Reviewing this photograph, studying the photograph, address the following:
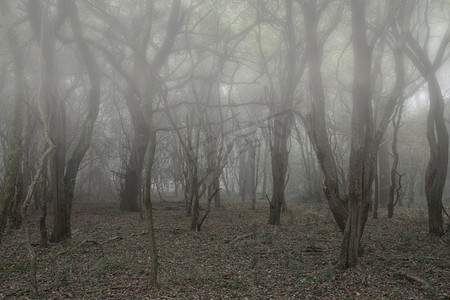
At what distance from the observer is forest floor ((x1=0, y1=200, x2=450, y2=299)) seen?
15.9 ft

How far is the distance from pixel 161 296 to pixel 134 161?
32.7 ft

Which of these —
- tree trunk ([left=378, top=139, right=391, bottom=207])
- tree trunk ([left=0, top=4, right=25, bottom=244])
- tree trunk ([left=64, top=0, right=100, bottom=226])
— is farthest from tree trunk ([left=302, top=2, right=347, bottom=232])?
tree trunk ([left=378, top=139, right=391, bottom=207])

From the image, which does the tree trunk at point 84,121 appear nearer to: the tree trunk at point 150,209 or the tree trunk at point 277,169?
the tree trunk at point 150,209

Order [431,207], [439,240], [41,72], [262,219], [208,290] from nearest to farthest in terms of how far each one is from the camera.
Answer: [208,290]
[41,72]
[439,240]
[431,207]
[262,219]

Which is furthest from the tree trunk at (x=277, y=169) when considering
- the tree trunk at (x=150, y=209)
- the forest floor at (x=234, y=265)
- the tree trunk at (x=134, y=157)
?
the tree trunk at (x=134, y=157)

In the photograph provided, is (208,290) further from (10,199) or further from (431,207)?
(431,207)

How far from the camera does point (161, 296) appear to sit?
4.65 metres

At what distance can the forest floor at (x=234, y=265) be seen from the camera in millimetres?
4832

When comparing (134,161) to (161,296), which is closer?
(161,296)

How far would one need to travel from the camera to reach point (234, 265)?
621 cm

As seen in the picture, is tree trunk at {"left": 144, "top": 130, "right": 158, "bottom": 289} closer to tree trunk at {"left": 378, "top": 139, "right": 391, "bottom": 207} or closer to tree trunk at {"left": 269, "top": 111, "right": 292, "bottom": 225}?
tree trunk at {"left": 269, "top": 111, "right": 292, "bottom": 225}

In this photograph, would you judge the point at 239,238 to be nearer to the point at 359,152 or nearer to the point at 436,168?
the point at 359,152

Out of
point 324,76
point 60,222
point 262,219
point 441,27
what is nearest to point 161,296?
point 60,222

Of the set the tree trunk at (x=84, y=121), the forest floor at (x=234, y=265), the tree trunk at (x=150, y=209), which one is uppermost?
the tree trunk at (x=84, y=121)
